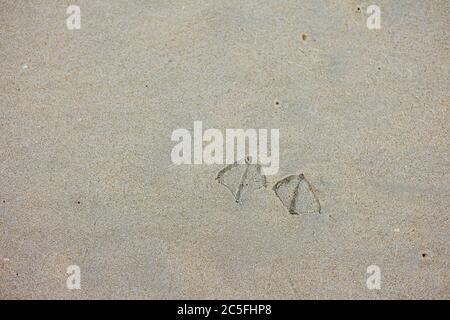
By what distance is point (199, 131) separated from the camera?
280 cm

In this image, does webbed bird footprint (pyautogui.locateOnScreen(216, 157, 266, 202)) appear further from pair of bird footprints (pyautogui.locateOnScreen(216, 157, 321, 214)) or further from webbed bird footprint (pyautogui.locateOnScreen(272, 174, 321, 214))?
webbed bird footprint (pyautogui.locateOnScreen(272, 174, 321, 214))

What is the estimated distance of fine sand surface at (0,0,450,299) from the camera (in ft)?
9.04

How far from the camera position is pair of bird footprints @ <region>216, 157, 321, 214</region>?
276 cm

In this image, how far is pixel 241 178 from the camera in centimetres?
278

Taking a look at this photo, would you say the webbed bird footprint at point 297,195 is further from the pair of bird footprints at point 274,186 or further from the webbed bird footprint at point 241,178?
the webbed bird footprint at point 241,178

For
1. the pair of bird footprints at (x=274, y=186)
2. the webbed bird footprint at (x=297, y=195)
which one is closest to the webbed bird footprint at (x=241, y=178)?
the pair of bird footprints at (x=274, y=186)

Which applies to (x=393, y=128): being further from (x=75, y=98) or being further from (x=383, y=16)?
(x=75, y=98)

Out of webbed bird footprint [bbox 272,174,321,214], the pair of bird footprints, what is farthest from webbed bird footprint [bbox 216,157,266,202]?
webbed bird footprint [bbox 272,174,321,214]

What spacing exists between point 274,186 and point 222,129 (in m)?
Result: 0.48

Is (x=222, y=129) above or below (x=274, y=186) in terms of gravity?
above

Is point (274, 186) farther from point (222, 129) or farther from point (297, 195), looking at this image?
point (222, 129)

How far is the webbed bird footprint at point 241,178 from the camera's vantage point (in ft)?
9.10

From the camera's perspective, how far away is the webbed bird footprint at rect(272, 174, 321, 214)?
2758 mm

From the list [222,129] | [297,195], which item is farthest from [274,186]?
[222,129]
